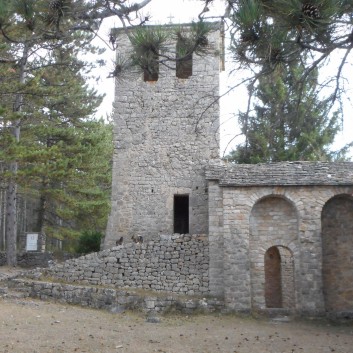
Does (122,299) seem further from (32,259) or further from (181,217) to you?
(32,259)

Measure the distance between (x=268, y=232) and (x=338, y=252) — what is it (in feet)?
6.72

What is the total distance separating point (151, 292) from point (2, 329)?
15.9 ft

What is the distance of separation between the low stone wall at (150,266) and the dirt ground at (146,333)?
4.52 feet

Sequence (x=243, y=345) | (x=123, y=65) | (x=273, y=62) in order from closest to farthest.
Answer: (x=273, y=62), (x=123, y=65), (x=243, y=345)

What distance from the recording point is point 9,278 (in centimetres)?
1429

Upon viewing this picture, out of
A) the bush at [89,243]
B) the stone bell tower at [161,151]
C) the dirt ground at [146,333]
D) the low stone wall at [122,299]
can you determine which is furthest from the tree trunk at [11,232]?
the dirt ground at [146,333]

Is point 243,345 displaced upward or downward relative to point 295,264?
downward

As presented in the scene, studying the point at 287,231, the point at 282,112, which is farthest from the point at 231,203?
the point at 282,112

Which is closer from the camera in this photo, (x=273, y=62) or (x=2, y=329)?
(x=273, y=62)

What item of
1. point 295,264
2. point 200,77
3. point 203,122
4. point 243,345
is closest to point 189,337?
point 243,345

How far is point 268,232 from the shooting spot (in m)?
13.7

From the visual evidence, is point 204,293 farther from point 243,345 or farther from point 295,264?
point 243,345

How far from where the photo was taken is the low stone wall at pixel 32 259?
767 inches

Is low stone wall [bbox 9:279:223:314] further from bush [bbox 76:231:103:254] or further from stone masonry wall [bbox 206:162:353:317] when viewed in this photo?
bush [bbox 76:231:103:254]
